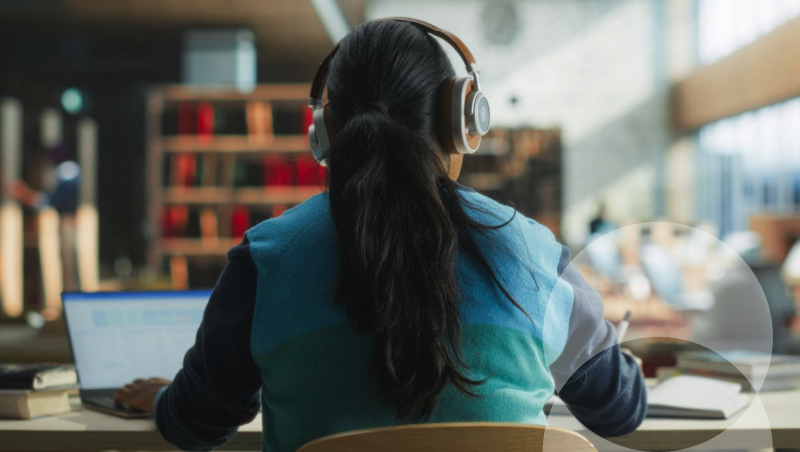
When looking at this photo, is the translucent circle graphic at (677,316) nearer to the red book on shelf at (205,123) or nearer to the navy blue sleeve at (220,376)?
the navy blue sleeve at (220,376)

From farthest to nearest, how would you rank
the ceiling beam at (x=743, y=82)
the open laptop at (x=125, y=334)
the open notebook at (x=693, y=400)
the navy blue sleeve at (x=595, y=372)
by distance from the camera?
the ceiling beam at (x=743, y=82) → the open laptop at (x=125, y=334) → the open notebook at (x=693, y=400) → the navy blue sleeve at (x=595, y=372)

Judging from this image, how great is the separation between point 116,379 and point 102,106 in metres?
10.8

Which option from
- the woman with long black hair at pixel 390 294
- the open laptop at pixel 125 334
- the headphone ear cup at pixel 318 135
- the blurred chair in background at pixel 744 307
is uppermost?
the headphone ear cup at pixel 318 135

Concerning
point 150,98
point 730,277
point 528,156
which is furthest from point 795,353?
point 528,156

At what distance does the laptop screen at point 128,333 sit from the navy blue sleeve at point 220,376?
0.38 metres

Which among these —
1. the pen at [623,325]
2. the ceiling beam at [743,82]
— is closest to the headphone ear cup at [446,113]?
the pen at [623,325]

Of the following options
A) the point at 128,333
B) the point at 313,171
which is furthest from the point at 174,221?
the point at 313,171

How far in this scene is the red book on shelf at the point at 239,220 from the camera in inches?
259

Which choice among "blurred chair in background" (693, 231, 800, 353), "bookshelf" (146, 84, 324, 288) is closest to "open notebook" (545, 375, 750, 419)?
"blurred chair in background" (693, 231, 800, 353)

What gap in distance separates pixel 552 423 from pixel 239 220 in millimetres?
5534

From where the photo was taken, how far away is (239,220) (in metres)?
6.58

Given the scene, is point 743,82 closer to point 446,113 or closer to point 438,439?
point 446,113

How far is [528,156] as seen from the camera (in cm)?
945

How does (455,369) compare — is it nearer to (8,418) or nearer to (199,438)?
(199,438)
